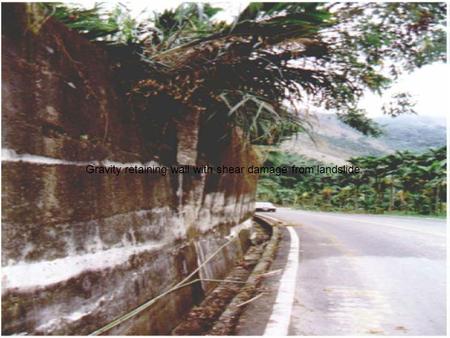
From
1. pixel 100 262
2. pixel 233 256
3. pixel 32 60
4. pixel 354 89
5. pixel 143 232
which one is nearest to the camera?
pixel 32 60

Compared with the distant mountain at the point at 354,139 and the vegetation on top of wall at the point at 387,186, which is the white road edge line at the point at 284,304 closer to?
the distant mountain at the point at 354,139

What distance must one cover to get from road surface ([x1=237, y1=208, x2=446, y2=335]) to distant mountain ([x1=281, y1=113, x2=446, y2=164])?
143 cm

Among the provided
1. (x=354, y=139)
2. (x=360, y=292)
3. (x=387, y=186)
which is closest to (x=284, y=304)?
(x=360, y=292)

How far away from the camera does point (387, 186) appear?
25484 millimetres

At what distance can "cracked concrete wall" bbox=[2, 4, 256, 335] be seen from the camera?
87.4 inches

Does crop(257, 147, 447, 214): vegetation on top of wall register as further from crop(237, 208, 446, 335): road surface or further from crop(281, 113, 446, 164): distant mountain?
crop(237, 208, 446, 335): road surface

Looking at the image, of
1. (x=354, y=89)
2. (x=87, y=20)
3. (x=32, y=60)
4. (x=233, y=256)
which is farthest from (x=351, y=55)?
(x=233, y=256)

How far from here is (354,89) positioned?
4566 millimetres

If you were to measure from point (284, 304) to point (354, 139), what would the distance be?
2258 inches

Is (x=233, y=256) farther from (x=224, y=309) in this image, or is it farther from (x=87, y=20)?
(x=87, y=20)

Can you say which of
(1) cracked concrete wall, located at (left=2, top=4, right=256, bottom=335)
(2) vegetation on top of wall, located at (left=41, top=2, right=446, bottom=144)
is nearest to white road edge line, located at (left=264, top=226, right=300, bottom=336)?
(1) cracked concrete wall, located at (left=2, top=4, right=256, bottom=335)

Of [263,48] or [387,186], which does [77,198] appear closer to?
[263,48]

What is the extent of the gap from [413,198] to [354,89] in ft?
67.7

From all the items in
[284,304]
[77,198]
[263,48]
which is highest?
[263,48]
